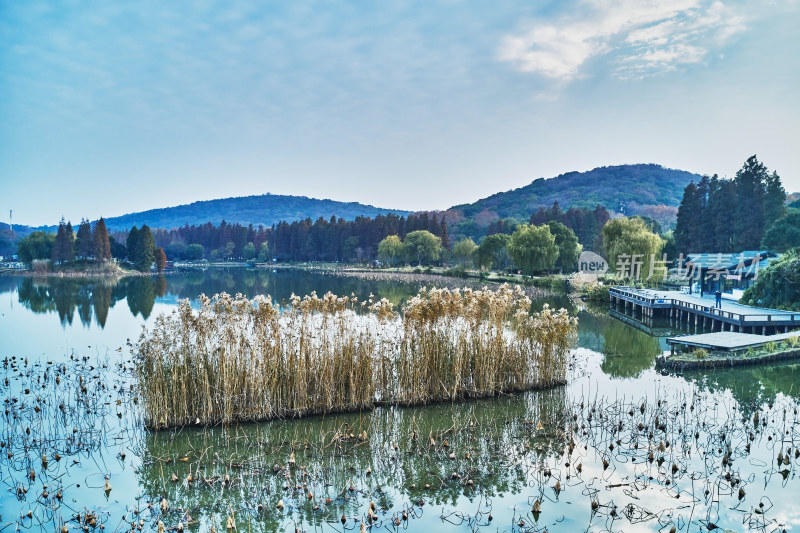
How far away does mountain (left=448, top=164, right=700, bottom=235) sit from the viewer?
12888 cm

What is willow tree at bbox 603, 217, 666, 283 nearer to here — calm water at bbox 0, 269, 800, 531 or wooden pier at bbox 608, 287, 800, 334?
wooden pier at bbox 608, 287, 800, 334

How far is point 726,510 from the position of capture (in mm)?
6277

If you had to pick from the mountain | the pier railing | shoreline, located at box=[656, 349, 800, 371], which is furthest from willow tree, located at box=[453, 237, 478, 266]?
the mountain

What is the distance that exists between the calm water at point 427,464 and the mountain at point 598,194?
11350cm

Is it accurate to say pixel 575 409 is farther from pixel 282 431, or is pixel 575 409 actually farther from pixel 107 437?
pixel 107 437

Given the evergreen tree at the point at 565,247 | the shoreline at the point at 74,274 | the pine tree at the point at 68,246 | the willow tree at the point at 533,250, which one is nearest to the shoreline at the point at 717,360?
the willow tree at the point at 533,250

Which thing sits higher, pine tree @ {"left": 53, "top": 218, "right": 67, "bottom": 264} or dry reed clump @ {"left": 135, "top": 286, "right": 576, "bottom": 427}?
pine tree @ {"left": 53, "top": 218, "right": 67, "bottom": 264}

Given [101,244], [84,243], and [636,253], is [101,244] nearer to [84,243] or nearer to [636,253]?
[84,243]

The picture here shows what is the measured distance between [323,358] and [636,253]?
31495 millimetres

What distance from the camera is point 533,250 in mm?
47312

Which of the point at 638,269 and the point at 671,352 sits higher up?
the point at 638,269

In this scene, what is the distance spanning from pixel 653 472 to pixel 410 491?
3470mm

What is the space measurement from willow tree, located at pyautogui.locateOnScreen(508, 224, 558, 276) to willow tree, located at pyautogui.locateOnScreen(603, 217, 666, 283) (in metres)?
9.99

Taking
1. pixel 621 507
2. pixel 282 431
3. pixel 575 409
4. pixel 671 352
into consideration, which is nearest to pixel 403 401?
pixel 282 431
